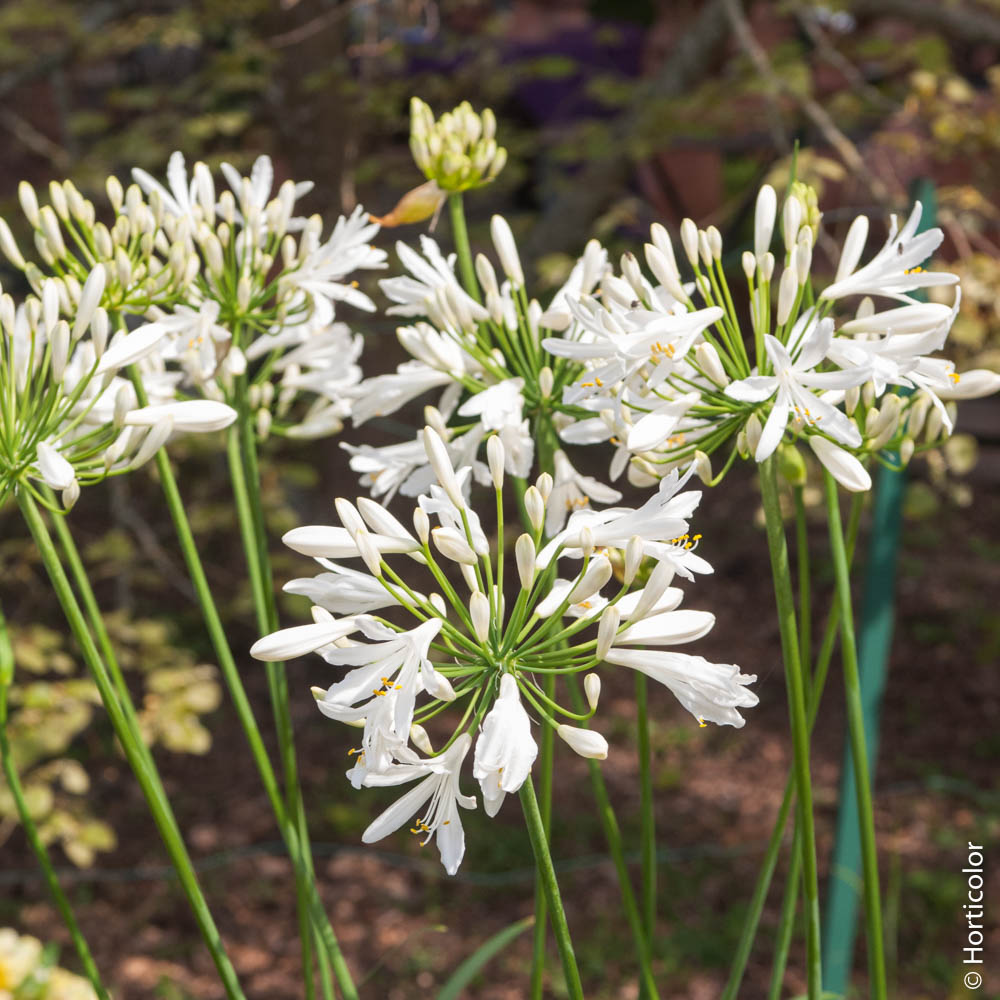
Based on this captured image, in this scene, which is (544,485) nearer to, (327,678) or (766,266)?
(766,266)

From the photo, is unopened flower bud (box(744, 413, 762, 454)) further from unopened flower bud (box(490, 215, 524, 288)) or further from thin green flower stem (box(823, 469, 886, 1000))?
unopened flower bud (box(490, 215, 524, 288))

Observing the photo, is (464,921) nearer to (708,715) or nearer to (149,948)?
(149,948)

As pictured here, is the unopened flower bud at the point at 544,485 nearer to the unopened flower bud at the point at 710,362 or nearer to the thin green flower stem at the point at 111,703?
the unopened flower bud at the point at 710,362

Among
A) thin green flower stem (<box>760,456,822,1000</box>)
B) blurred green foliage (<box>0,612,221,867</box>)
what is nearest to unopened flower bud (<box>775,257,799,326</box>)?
thin green flower stem (<box>760,456,822,1000</box>)

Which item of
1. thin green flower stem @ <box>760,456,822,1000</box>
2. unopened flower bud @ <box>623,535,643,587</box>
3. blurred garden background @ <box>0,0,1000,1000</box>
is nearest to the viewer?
unopened flower bud @ <box>623,535,643,587</box>

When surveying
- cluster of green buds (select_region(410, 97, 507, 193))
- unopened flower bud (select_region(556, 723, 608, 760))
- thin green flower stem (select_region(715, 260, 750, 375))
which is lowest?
unopened flower bud (select_region(556, 723, 608, 760))

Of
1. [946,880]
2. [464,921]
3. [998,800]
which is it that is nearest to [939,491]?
[998,800]
